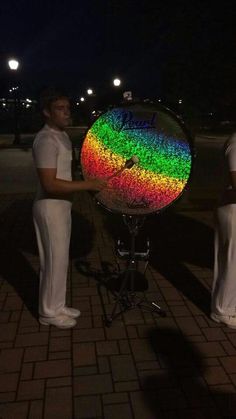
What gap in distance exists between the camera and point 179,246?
629cm

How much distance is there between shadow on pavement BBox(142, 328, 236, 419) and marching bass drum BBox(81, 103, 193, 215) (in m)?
1.21

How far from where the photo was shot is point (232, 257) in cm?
381

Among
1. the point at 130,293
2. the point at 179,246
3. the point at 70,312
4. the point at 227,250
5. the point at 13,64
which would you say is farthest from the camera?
the point at 13,64

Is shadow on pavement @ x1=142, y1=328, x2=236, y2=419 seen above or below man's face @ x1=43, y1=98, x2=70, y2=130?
below

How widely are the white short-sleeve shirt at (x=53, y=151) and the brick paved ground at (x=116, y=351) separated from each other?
4.30 ft

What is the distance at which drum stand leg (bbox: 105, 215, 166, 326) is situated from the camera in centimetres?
398

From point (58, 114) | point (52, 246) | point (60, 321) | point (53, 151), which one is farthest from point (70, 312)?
point (58, 114)

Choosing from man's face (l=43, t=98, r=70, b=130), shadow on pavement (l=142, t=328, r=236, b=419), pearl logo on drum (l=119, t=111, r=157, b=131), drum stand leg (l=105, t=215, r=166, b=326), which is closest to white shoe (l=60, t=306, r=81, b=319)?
drum stand leg (l=105, t=215, r=166, b=326)

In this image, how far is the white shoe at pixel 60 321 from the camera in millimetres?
3938

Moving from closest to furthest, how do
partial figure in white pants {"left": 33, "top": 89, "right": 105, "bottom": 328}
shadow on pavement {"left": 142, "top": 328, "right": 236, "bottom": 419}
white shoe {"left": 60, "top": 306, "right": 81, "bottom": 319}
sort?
1. shadow on pavement {"left": 142, "top": 328, "right": 236, "bottom": 419}
2. partial figure in white pants {"left": 33, "top": 89, "right": 105, "bottom": 328}
3. white shoe {"left": 60, "top": 306, "right": 81, "bottom": 319}

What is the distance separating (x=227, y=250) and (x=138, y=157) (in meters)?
1.24

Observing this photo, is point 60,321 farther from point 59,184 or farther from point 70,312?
point 59,184

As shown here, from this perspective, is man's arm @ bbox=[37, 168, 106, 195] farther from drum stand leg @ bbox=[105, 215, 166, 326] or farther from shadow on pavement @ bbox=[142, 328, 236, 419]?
shadow on pavement @ bbox=[142, 328, 236, 419]

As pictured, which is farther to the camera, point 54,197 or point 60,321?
point 60,321
